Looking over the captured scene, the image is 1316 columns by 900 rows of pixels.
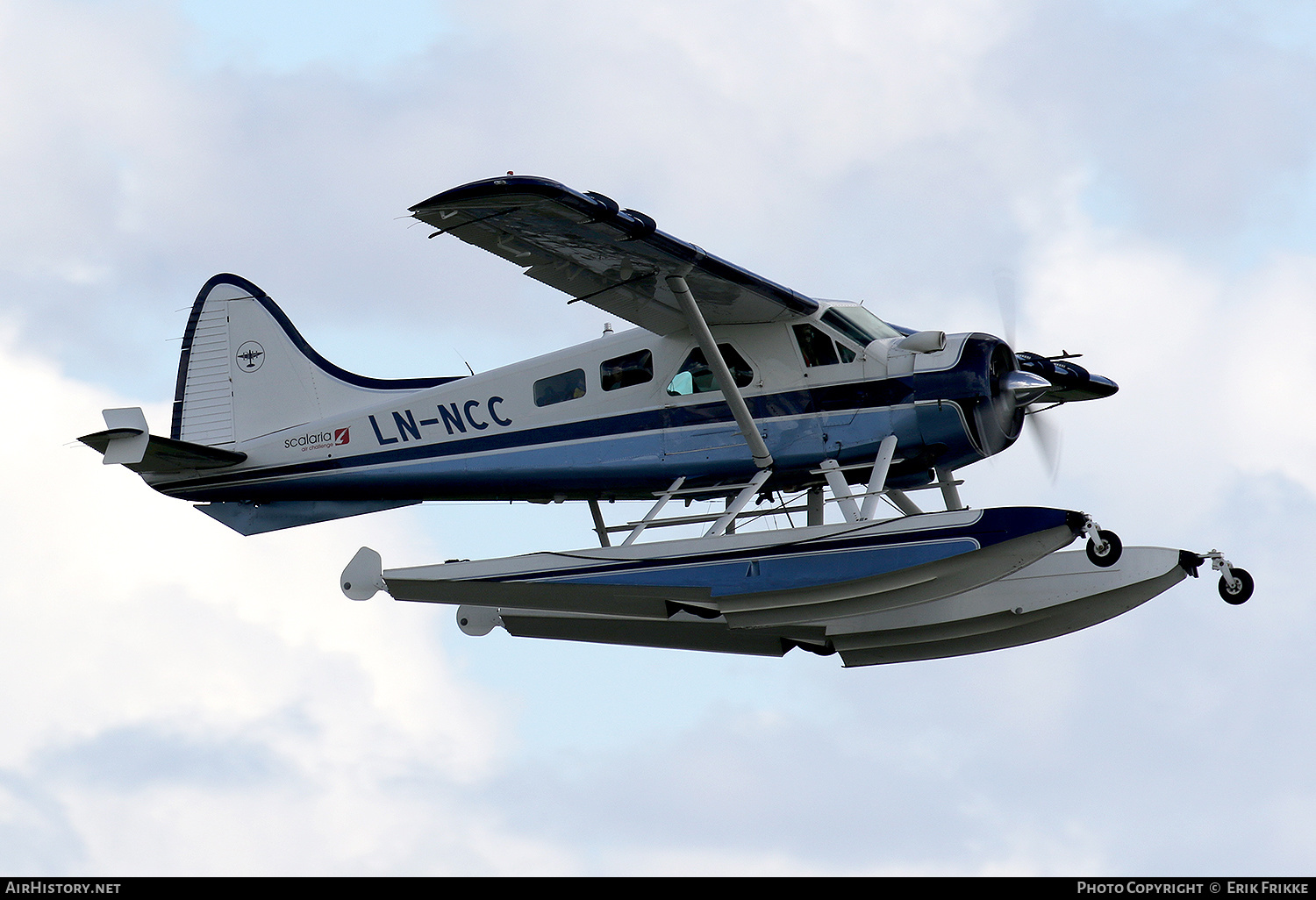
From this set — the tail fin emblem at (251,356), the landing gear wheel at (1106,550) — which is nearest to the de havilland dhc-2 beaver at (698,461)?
the landing gear wheel at (1106,550)

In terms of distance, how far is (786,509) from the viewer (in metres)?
15.8

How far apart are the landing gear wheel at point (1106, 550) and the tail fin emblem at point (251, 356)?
9058mm

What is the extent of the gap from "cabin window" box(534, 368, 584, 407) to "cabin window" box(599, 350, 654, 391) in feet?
0.82

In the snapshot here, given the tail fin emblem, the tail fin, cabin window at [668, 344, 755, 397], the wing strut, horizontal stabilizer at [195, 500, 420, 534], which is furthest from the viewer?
the tail fin emblem

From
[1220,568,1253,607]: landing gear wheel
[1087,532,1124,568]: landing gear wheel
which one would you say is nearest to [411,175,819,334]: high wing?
[1087,532,1124,568]: landing gear wheel

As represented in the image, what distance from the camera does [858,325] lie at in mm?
15523

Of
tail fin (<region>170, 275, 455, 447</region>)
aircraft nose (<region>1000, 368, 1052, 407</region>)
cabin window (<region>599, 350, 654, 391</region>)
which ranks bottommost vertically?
aircraft nose (<region>1000, 368, 1052, 407</region>)

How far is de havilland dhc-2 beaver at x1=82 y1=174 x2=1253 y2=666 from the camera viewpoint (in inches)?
552

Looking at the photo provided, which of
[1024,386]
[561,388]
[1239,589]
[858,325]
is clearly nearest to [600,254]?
[561,388]

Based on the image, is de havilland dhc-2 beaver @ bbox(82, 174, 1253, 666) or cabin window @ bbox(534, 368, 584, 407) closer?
de havilland dhc-2 beaver @ bbox(82, 174, 1253, 666)

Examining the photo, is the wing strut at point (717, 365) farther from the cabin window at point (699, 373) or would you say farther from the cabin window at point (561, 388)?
the cabin window at point (561, 388)

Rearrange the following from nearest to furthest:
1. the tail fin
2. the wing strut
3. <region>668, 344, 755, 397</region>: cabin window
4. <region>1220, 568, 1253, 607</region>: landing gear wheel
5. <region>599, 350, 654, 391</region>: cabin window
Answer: <region>1220, 568, 1253, 607</region>: landing gear wheel → the wing strut → <region>668, 344, 755, 397</region>: cabin window → <region>599, 350, 654, 391</region>: cabin window → the tail fin

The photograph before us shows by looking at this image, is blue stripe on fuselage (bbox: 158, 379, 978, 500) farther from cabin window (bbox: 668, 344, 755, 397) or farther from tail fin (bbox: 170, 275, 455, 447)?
tail fin (bbox: 170, 275, 455, 447)

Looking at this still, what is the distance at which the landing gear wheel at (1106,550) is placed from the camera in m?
13.5
